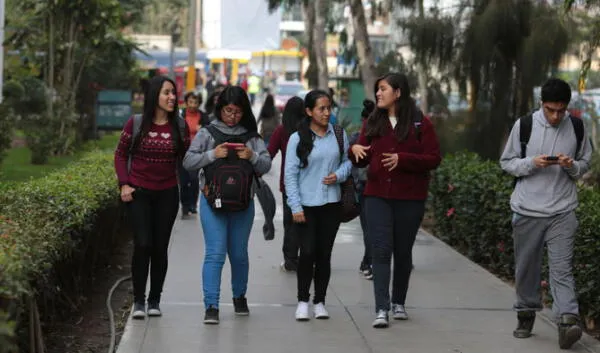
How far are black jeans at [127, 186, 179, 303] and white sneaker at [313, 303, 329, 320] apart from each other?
114cm

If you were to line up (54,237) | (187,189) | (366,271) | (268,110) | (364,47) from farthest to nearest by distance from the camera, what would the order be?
(364,47)
(268,110)
(187,189)
(366,271)
(54,237)

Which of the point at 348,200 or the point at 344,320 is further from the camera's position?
the point at 344,320

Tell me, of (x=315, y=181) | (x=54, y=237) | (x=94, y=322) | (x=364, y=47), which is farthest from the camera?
(x=364, y=47)

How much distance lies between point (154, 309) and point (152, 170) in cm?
107

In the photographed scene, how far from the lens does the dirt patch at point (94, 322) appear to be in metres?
7.59

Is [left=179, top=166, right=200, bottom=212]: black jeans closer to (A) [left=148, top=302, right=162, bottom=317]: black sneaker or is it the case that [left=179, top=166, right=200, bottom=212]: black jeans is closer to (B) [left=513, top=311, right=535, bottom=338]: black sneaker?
(A) [left=148, top=302, right=162, bottom=317]: black sneaker

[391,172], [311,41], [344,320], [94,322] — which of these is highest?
[311,41]

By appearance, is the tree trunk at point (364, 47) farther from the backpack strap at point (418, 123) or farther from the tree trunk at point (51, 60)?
the backpack strap at point (418, 123)

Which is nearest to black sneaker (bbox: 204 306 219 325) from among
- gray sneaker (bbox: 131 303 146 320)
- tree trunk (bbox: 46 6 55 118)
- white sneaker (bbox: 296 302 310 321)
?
gray sneaker (bbox: 131 303 146 320)

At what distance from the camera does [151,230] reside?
786 centimetres

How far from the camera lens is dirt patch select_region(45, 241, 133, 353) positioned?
24.9 ft

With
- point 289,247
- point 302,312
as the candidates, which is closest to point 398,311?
point 302,312

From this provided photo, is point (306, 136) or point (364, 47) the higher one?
point (364, 47)

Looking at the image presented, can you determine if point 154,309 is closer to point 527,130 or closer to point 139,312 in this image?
point 139,312
